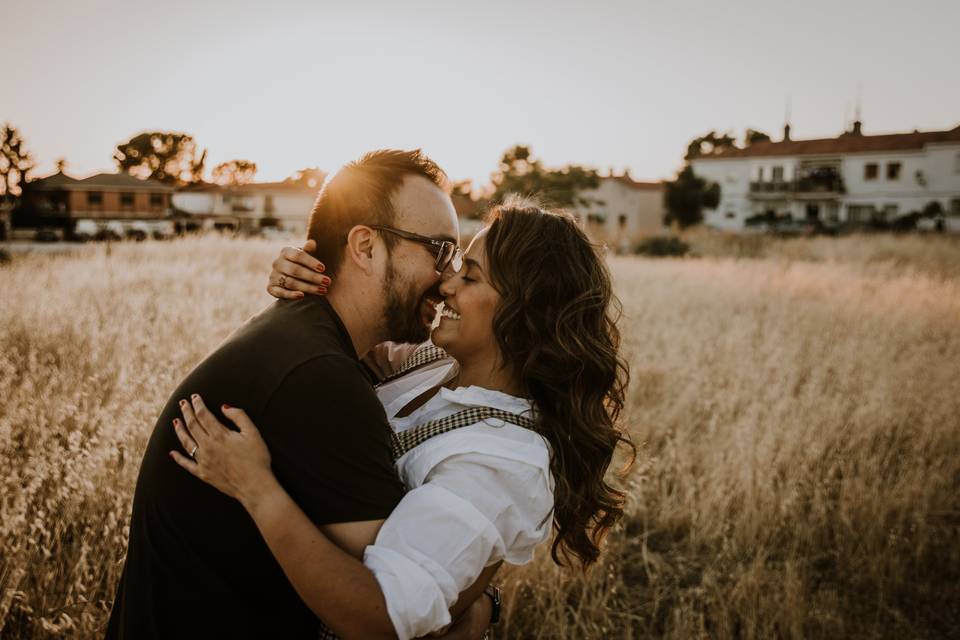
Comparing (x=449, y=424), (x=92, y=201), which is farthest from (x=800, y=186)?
(x=92, y=201)

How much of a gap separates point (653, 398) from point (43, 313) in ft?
19.1

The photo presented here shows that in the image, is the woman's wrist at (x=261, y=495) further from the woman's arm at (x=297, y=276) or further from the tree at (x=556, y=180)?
the tree at (x=556, y=180)

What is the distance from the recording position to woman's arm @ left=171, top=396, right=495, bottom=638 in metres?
1.38

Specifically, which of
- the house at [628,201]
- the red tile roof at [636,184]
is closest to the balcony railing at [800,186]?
the house at [628,201]

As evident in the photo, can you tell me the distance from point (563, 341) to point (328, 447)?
Answer: 0.81 meters

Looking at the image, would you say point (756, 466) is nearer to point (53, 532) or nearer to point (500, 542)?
point (500, 542)

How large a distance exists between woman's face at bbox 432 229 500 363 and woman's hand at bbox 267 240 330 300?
0.41 m

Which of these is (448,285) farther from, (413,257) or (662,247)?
(662,247)

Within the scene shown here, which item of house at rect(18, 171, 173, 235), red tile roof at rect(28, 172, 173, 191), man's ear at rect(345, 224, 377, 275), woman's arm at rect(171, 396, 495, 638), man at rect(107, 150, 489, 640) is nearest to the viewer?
woman's arm at rect(171, 396, 495, 638)

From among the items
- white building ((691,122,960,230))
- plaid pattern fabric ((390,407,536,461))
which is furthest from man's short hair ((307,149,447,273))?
white building ((691,122,960,230))

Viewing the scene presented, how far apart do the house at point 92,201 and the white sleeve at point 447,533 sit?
56.5 metres

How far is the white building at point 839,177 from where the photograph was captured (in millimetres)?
42737

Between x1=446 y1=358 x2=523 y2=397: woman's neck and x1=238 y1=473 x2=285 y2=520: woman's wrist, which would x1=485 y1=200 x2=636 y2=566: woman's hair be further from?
x1=238 y1=473 x2=285 y2=520: woman's wrist

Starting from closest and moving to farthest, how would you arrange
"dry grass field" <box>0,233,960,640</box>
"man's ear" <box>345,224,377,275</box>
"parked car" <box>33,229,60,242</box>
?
"man's ear" <box>345,224,377,275</box>, "dry grass field" <box>0,233,960,640</box>, "parked car" <box>33,229,60,242</box>
